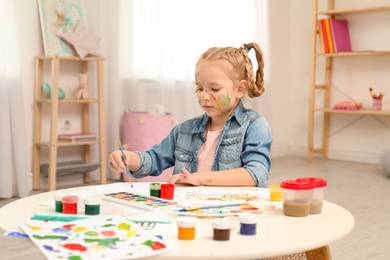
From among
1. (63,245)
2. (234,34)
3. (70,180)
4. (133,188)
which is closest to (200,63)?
(133,188)

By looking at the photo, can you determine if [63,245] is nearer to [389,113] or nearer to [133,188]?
[133,188]

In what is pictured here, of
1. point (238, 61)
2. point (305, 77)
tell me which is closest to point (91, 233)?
point (238, 61)

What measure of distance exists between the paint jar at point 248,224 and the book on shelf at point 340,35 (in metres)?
3.94

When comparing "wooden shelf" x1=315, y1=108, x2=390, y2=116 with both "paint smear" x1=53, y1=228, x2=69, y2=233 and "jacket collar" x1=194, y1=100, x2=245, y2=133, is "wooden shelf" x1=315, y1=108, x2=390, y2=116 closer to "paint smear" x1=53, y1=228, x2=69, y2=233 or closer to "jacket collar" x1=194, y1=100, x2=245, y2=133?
"jacket collar" x1=194, y1=100, x2=245, y2=133

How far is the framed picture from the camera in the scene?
3.23m

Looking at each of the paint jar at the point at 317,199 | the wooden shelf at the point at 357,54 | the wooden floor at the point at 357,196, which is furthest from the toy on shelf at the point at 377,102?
the paint jar at the point at 317,199

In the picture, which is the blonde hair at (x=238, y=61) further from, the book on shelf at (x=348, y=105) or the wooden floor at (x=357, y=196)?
the book on shelf at (x=348, y=105)

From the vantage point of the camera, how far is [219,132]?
1522mm

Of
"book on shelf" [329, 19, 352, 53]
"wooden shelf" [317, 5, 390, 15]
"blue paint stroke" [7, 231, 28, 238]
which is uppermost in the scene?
"wooden shelf" [317, 5, 390, 15]

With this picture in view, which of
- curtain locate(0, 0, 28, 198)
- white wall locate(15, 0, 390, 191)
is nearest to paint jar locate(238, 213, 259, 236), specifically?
curtain locate(0, 0, 28, 198)

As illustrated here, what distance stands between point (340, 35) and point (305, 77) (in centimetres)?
65

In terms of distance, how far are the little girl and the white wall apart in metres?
2.10

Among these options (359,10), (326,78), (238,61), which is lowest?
(326,78)

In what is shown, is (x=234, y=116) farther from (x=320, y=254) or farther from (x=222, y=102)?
(x=320, y=254)
